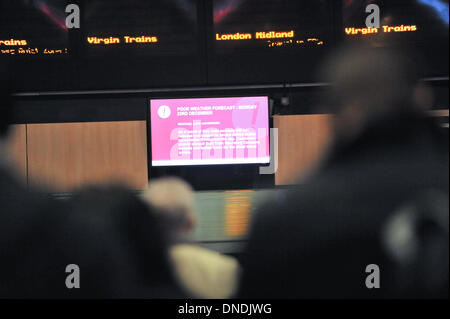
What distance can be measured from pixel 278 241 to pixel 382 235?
281 mm

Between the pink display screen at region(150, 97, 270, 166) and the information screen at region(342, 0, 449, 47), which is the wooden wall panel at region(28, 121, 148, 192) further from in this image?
the information screen at region(342, 0, 449, 47)

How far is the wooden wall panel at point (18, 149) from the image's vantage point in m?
1.30

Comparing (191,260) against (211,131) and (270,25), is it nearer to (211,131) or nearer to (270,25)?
(211,131)

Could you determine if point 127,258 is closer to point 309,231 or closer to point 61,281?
point 61,281

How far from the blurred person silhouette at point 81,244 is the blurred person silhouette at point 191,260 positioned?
25 mm

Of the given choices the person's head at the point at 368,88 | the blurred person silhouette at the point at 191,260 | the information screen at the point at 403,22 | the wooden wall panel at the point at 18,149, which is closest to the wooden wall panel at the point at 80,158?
the wooden wall panel at the point at 18,149

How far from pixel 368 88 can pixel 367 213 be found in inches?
13.1

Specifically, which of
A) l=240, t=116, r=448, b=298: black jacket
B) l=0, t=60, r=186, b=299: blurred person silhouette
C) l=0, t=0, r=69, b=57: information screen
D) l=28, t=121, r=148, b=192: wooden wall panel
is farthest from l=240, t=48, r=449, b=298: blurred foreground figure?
l=0, t=0, r=69, b=57: information screen

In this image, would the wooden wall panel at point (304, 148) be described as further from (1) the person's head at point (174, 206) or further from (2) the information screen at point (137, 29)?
(2) the information screen at point (137, 29)

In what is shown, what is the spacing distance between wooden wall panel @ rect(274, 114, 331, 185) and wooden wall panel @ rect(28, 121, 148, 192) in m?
0.39

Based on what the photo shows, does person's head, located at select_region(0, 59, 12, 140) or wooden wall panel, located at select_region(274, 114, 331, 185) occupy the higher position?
person's head, located at select_region(0, 59, 12, 140)

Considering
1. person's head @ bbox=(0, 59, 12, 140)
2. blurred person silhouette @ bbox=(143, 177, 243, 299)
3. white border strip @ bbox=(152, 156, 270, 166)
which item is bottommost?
blurred person silhouette @ bbox=(143, 177, 243, 299)

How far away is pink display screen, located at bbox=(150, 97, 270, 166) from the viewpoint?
4.57ft
